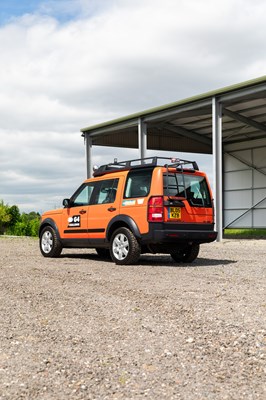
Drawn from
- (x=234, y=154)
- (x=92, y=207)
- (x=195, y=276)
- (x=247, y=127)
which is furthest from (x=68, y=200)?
(x=234, y=154)

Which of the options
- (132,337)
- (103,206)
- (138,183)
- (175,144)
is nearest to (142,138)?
(175,144)

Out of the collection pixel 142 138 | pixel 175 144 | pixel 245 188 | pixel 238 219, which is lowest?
pixel 238 219

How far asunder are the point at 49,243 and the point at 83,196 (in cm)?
157

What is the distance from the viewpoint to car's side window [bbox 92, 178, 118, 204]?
449 inches

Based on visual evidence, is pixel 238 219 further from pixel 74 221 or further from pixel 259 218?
pixel 74 221

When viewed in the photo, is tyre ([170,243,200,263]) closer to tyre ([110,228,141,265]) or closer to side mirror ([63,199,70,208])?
tyre ([110,228,141,265])

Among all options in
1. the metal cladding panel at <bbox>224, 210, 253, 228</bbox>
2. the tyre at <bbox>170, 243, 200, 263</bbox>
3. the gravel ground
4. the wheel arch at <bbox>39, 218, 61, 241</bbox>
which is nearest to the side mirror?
the wheel arch at <bbox>39, 218, 61, 241</bbox>

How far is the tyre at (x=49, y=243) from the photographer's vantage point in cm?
1270

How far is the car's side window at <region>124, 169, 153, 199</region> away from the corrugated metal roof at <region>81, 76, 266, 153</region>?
8.36 meters

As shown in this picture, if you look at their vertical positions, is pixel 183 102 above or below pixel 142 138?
above

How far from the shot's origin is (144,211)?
411 inches

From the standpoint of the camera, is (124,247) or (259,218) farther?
(259,218)

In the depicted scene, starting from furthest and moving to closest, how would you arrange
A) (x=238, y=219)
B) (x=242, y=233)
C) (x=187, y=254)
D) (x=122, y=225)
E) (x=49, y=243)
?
(x=242, y=233) < (x=238, y=219) < (x=49, y=243) < (x=187, y=254) < (x=122, y=225)

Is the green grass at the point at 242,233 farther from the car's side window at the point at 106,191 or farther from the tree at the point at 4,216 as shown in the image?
the car's side window at the point at 106,191
